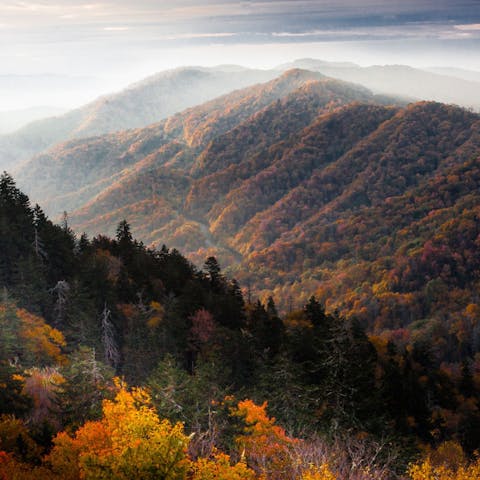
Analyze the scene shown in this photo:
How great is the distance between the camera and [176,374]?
38.1m

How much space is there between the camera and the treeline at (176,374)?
2698 cm

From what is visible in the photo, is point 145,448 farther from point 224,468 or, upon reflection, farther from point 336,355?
point 336,355

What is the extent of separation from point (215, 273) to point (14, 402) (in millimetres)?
62465

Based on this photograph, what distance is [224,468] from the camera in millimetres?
21000

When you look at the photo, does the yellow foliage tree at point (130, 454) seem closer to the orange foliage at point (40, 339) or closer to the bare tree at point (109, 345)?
the orange foliage at point (40, 339)

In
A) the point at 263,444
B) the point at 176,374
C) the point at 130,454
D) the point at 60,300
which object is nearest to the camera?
the point at 130,454

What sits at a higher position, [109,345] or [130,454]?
[130,454]

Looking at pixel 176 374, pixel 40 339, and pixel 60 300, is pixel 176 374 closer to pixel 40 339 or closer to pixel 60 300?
pixel 40 339

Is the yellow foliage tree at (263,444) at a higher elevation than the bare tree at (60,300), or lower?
higher

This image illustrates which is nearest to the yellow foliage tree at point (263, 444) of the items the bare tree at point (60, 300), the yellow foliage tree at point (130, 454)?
the yellow foliage tree at point (130, 454)

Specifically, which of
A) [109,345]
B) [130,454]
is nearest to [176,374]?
[130,454]

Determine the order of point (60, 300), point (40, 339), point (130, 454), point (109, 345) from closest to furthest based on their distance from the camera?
point (130, 454) < point (40, 339) < point (109, 345) < point (60, 300)

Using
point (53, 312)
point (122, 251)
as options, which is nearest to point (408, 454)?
point (53, 312)

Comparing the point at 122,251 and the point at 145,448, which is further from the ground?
the point at 145,448
